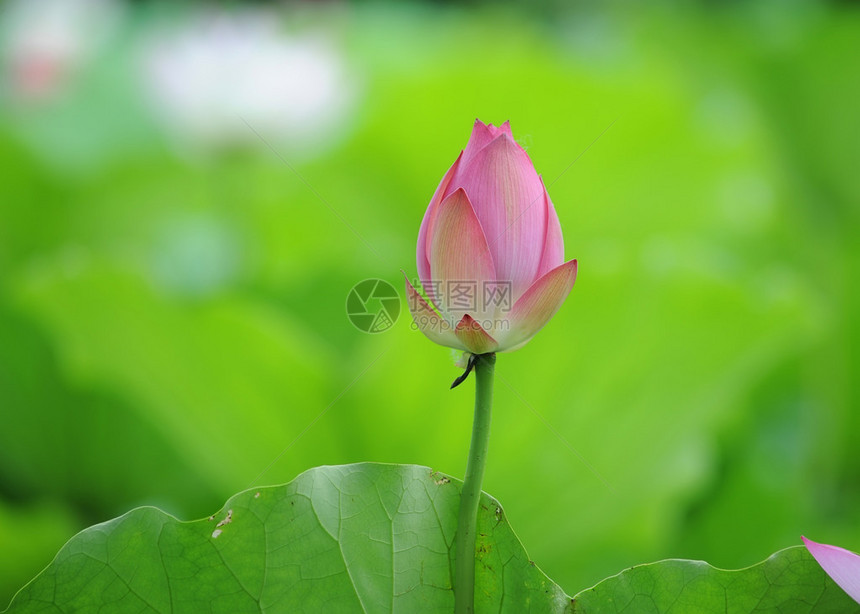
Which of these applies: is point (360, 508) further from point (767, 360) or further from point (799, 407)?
point (799, 407)

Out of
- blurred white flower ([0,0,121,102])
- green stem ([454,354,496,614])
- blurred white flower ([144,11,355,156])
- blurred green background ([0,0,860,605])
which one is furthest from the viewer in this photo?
blurred white flower ([0,0,121,102])

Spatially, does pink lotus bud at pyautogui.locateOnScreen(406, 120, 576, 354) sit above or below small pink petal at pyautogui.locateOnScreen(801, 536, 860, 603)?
above

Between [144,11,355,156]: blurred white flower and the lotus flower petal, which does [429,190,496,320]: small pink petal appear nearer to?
the lotus flower petal

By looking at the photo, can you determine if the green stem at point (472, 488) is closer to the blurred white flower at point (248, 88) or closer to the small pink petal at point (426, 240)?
the small pink petal at point (426, 240)

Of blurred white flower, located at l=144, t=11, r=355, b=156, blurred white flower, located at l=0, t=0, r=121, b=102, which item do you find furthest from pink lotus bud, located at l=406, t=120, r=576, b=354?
blurred white flower, located at l=0, t=0, r=121, b=102

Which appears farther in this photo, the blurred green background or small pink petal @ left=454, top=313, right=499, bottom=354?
the blurred green background

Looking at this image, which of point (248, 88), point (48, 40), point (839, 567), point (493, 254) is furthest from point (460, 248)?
point (48, 40)
